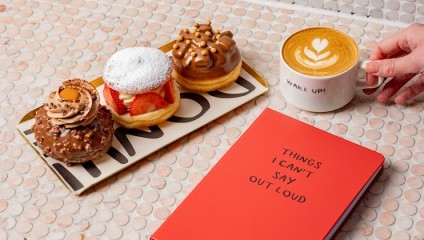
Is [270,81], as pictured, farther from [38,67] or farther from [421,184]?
[38,67]

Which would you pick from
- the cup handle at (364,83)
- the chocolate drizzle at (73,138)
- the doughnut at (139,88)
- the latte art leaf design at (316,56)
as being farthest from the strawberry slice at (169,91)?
the cup handle at (364,83)

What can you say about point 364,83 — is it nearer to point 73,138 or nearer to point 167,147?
point 167,147

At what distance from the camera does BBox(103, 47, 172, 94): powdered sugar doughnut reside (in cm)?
104

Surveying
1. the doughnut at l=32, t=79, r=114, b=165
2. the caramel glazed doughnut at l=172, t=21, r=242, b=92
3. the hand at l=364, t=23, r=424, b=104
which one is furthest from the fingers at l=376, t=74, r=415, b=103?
the doughnut at l=32, t=79, r=114, b=165

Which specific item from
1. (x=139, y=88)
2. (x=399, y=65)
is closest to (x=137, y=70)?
(x=139, y=88)

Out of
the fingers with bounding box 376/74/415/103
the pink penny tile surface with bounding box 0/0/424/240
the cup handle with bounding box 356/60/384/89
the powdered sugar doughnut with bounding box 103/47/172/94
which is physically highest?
the powdered sugar doughnut with bounding box 103/47/172/94

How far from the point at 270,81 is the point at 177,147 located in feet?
0.72

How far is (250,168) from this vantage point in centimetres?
100

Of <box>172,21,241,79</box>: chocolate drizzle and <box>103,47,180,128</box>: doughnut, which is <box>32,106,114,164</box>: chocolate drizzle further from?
<box>172,21,241,79</box>: chocolate drizzle

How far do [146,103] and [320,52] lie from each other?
31 centimetres

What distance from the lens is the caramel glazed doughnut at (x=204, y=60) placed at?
3.61ft

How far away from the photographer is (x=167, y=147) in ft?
3.54

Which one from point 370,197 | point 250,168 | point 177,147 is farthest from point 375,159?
point 177,147

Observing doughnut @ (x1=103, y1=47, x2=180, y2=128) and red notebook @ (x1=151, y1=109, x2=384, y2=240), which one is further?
doughnut @ (x1=103, y1=47, x2=180, y2=128)
